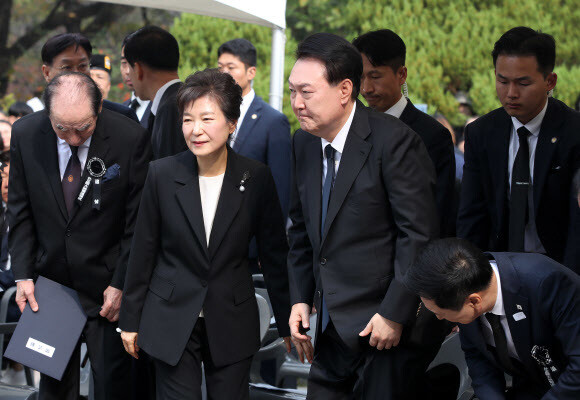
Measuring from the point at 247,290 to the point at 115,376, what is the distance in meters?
0.78

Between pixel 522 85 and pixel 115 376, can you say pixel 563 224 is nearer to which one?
pixel 522 85

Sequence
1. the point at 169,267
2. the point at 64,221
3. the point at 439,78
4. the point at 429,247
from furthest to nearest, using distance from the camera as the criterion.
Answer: the point at 439,78, the point at 64,221, the point at 169,267, the point at 429,247

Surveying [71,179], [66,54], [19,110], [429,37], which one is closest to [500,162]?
[71,179]

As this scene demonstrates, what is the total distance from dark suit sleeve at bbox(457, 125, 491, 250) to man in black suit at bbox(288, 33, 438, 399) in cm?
70

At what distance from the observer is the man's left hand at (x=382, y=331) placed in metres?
3.16

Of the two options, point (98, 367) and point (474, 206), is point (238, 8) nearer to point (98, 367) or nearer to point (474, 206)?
point (474, 206)

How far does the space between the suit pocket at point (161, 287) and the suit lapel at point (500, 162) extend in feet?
4.63

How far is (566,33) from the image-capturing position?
17234 mm

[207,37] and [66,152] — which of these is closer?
[66,152]

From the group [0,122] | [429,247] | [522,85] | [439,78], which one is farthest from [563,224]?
Result: [439,78]

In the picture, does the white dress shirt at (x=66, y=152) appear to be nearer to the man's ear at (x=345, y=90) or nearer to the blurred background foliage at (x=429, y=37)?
the man's ear at (x=345, y=90)

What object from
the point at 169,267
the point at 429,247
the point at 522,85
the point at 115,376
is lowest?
the point at 115,376

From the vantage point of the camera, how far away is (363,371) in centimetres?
328

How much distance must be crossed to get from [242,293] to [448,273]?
3.12 feet
